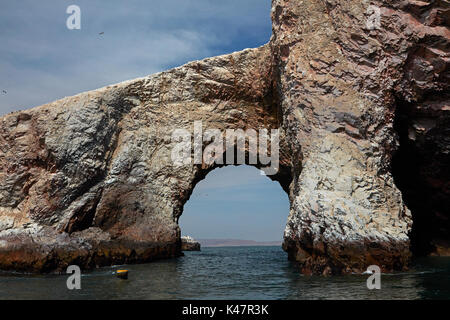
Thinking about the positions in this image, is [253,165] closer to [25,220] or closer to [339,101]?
[339,101]

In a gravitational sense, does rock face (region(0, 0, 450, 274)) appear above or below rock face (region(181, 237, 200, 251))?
above

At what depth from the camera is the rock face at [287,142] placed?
16312mm

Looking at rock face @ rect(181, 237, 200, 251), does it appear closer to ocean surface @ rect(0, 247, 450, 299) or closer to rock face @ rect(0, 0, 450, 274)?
rock face @ rect(0, 0, 450, 274)

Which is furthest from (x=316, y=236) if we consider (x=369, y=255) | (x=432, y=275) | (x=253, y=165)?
(x=253, y=165)

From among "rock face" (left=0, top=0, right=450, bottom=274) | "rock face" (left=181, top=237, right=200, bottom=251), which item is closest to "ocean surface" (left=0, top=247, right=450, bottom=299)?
"rock face" (left=0, top=0, right=450, bottom=274)

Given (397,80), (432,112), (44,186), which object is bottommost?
(44,186)

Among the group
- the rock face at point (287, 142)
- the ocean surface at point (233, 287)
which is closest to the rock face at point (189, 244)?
the rock face at point (287, 142)

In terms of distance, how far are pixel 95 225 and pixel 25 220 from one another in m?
3.68

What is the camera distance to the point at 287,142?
878 inches

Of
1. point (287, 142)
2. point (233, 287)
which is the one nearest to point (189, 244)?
point (287, 142)

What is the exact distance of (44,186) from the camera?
22.9 meters

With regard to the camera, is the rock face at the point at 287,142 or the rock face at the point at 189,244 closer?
the rock face at the point at 287,142

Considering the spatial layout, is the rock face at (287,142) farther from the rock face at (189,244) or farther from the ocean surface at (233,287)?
the rock face at (189,244)

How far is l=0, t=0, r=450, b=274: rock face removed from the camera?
16.3 meters
